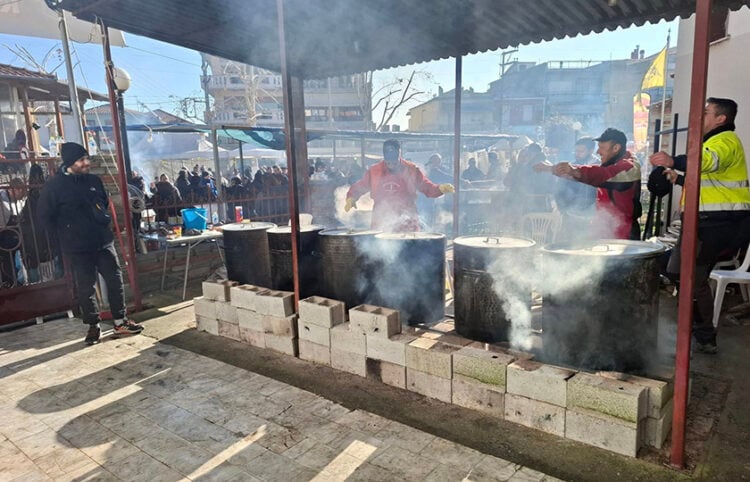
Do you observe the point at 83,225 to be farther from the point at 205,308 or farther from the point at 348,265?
the point at 348,265

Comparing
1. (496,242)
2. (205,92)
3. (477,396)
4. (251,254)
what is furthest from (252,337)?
(205,92)

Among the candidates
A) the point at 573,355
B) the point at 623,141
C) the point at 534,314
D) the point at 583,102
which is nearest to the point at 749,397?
the point at 573,355

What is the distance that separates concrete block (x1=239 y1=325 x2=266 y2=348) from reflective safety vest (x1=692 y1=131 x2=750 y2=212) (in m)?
4.35

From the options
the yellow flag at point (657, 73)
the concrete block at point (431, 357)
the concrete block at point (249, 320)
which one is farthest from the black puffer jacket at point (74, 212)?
the yellow flag at point (657, 73)

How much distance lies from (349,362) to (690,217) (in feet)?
9.38

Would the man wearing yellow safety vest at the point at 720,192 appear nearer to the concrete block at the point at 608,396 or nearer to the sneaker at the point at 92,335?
the concrete block at the point at 608,396

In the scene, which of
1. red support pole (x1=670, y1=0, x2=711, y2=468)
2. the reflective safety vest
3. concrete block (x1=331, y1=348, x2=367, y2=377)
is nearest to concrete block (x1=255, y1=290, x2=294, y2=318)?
concrete block (x1=331, y1=348, x2=367, y2=377)

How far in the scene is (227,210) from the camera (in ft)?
32.1

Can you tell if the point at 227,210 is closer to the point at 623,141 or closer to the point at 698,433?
the point at 623,141

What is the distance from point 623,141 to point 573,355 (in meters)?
2.35

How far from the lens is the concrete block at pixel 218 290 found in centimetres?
511

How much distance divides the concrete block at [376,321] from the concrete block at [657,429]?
1.92 meters

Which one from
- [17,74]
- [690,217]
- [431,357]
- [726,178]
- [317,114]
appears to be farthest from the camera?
[317,114]

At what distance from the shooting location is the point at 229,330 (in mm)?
5133
